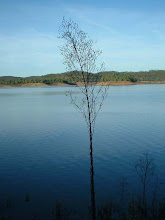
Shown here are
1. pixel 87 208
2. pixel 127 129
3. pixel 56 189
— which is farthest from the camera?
pixel 127 129

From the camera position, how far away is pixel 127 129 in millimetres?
47656

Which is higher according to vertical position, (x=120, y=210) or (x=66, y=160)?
(x=66, y=160)

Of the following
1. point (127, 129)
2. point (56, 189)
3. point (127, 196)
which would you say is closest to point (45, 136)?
point (127, 129)

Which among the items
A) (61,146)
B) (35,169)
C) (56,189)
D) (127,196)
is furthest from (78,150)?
(127,196)

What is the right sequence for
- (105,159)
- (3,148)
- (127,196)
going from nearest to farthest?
(127,196) → (105,159) → (3,148)

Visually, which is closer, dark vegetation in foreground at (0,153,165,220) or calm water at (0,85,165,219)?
dark vegetation in foreground at (0,153,165,220)

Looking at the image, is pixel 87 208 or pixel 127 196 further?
pixel 127 196

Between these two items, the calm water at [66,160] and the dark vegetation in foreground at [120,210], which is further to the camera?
the calm water at [66,160]

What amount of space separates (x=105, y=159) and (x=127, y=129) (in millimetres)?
18344

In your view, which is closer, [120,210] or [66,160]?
[120,210]

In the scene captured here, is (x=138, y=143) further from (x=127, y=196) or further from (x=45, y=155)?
(x=127, y=196)

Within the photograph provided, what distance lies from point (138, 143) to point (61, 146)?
36.4 feet

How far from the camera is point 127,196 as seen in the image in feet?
69.4

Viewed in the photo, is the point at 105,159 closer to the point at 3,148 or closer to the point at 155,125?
the point at 3,148
